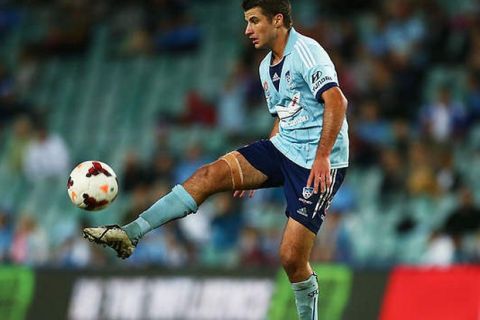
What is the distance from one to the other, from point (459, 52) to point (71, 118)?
21.7 feet

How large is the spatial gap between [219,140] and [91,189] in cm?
814

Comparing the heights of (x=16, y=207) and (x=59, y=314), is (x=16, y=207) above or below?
above

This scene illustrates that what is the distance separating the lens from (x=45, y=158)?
17281 mm

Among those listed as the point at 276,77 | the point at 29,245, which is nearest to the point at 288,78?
the point at 276,77

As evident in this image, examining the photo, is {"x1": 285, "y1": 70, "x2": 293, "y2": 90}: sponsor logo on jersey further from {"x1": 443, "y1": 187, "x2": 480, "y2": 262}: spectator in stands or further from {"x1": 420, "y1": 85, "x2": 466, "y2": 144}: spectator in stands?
{"x1": 420, "y1": 85, "x2": 466, "y2": 144}: spectator in stands

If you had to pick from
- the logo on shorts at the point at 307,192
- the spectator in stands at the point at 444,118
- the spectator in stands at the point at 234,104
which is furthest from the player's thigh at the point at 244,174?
the spectator in stands at the point at 234,104

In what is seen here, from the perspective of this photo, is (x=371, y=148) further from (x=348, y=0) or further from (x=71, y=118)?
(x=71, y=118)

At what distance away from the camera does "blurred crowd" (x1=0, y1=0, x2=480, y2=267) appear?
1370cm

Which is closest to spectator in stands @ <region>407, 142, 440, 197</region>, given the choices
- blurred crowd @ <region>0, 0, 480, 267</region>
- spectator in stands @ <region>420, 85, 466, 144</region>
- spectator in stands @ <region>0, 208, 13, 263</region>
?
blurred crowd @ <region>0, 0, 480, 267</region>

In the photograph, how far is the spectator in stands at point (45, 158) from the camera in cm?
1717

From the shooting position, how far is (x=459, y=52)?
14812 mm

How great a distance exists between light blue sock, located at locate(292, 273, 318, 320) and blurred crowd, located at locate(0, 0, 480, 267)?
4.40 meters

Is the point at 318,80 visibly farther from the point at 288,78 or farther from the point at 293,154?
the point at 293,154

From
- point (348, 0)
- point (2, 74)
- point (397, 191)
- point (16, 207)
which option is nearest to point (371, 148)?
point (397, 191)
